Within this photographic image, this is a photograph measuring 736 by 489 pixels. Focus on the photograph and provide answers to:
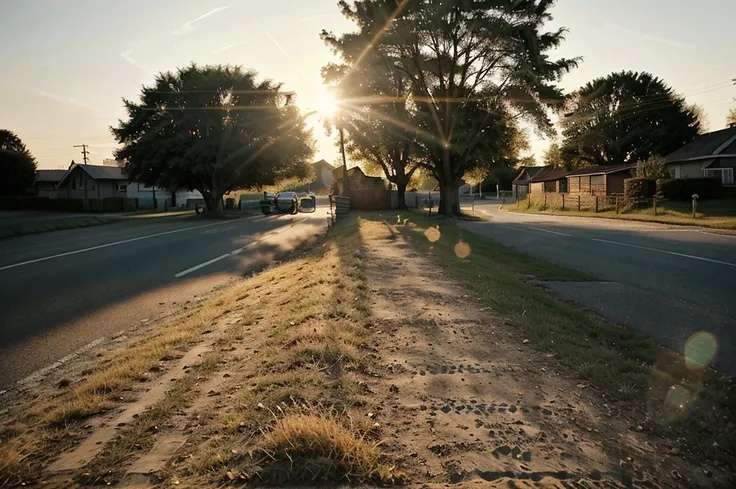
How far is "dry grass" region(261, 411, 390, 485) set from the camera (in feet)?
9.50

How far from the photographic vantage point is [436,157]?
35.4 m

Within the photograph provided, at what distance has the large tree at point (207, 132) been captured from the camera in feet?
124

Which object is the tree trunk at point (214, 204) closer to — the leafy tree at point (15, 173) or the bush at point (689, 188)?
the bush at point (689, 188)

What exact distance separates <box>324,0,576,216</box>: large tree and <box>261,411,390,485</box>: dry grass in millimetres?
26763

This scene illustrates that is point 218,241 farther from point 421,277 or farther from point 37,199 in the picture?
→ point 37,199


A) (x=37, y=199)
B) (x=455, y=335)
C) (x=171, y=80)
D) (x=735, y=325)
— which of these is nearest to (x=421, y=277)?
(x=455, y=335)

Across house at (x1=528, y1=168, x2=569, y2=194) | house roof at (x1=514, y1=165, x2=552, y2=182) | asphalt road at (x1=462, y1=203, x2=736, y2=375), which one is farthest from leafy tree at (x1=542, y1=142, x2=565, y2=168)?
asphalt road at (x1=462, y1=203, x2=736, y2=375)

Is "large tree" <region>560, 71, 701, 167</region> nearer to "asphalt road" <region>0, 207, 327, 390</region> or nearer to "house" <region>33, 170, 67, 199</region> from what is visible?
"asphalt road" <region>0, 207, 327, 390</region>

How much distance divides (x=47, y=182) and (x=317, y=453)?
91.1 metres

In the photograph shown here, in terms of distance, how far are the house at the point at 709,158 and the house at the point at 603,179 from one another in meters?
4.10

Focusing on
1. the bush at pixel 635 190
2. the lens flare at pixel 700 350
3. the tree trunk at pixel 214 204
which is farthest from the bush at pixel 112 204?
the lens flare at pixel 700 350

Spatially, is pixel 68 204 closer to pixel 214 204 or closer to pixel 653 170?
pixel 214 204

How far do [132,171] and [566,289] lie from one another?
3653 centimetres

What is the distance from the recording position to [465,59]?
30.5 m
